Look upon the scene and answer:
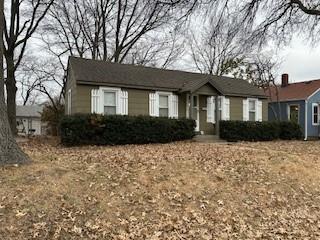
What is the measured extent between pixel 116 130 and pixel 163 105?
4922 mm

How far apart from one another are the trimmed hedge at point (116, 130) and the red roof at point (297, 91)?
16573 millimetres

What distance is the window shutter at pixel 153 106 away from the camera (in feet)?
64.1

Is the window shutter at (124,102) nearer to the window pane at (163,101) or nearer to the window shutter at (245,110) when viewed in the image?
the window pane at (163,101)

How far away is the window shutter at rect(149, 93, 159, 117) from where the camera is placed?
19531 millimetres

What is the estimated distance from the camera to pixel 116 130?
623 inches

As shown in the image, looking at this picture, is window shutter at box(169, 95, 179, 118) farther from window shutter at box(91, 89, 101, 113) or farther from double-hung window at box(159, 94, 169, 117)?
window shutter at box(91, 89, 101, 113)

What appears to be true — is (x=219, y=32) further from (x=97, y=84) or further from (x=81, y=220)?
(x=81, y=220)

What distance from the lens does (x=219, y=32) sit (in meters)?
15.3

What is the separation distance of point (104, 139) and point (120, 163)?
6684 millimetres

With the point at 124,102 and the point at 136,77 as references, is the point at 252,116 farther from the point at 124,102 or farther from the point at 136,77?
the point at 124,102

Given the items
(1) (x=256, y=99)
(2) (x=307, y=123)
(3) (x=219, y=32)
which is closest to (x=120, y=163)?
(3) (x=219, y=32)

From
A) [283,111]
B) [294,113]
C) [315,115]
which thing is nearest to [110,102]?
[294,113]

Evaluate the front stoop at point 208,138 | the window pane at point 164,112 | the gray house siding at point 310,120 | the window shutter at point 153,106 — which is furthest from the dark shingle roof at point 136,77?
the gray house siding at point 310,120

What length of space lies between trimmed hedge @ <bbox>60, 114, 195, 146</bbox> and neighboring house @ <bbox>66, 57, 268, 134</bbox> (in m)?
2.28
